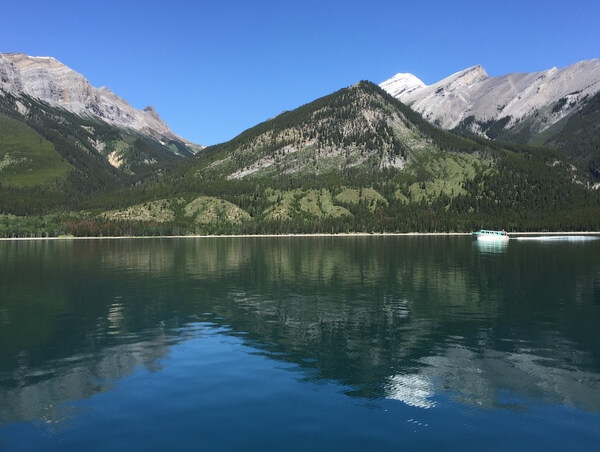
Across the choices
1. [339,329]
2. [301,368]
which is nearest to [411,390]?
[301,368]

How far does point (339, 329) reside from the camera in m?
60.8

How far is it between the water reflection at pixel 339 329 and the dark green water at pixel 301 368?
27cm

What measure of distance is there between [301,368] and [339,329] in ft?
53.3

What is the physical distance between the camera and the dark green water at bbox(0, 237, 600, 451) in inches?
1249

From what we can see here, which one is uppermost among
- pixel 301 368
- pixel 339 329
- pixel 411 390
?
pixel 339 329

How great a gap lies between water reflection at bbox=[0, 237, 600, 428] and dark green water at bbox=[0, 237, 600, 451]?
0.90ft

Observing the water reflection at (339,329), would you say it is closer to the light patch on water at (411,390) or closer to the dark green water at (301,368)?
the light patch on water at (411,390)

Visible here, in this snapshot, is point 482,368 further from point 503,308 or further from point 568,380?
point 503,308

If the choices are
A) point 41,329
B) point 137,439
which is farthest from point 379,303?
point 137,439

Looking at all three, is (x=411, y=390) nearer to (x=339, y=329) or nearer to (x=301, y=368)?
(x=301, y=368)

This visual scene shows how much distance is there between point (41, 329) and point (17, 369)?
18.2 meters

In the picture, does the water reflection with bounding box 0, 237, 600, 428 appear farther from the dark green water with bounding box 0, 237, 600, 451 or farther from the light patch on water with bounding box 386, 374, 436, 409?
the dark green water with bounding box 0, 237, 600, 451

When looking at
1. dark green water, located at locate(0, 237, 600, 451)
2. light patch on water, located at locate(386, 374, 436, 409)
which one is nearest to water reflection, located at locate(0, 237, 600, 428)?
light patch on water, located at locate(386, 374, 436, 409)

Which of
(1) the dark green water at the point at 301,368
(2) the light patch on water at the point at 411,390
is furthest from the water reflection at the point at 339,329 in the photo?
(1) the dark green water at the point at 301,368
